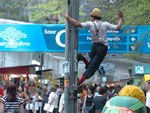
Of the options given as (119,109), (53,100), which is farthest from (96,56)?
(53,100)

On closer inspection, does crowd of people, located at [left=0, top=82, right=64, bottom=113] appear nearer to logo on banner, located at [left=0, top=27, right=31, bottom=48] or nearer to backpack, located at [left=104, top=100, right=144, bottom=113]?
logo on banner, located at [left=0, top=27, right=31, bottom=48]

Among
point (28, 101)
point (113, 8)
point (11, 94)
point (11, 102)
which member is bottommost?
point (28, 101)

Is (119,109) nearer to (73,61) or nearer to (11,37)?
(73,61)

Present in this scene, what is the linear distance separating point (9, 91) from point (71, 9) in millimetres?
2142

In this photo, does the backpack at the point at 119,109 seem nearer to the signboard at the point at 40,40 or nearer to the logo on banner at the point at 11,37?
the signboard at the point at 40,40

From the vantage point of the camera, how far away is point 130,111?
371cm

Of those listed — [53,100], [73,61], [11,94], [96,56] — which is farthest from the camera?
[53,100]

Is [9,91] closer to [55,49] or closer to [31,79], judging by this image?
[55,49]

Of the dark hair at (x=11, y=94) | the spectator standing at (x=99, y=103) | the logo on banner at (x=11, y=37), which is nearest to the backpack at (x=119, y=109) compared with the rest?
the dark hair at (x=11, y=94)

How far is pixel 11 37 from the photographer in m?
18.1

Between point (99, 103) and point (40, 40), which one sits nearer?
point (99, 103)

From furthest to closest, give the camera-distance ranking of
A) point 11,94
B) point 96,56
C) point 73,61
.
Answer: point 11,94
point 96,56
point 73,61

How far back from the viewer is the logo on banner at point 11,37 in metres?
18.1

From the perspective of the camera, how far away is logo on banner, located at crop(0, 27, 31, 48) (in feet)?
59.4
